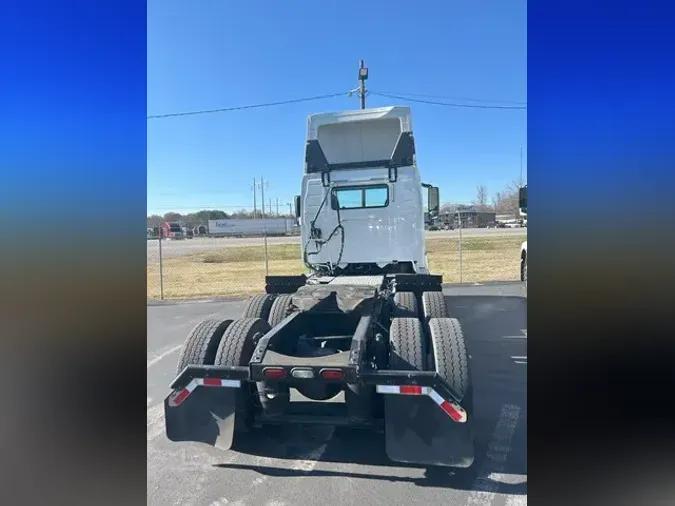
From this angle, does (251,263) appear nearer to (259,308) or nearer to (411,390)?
(259,308)

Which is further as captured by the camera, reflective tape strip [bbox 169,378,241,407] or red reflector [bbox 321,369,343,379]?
reflective tape strip [bbox 169,378,241,407]

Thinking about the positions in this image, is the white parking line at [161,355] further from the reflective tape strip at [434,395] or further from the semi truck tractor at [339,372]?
the reflective tape strip at [434,395]

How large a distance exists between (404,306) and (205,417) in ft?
7.35

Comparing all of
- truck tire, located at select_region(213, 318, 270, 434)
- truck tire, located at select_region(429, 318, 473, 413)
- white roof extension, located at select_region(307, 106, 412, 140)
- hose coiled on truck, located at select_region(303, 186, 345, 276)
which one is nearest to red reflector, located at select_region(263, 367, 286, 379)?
truck tire, located at select_region(213, 318, 270, 434)

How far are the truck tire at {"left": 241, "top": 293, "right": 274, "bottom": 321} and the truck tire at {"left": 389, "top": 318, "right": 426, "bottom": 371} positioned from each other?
2119mm

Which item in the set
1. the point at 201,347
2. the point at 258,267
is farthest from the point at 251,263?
the point at 201,347

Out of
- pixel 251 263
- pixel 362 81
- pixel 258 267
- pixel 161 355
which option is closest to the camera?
pixel 161 355

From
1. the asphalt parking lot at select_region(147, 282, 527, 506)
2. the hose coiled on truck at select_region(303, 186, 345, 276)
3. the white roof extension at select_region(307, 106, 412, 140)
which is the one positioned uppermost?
the white roof extension at select_region(307, 106, 412, 140)

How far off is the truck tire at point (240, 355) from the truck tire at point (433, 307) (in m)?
2.10

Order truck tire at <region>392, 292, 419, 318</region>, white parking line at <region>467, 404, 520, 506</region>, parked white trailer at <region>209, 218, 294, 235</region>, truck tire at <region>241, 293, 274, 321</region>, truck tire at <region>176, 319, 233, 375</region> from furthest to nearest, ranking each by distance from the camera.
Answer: parked white trailer at <region>209, 218, 294, 235</region>
truck tire at <region>241, 293, 274, 321</region>
truck tire at <region>392, 292, 419, 318</region>
truck tire at <region>176, 319, 233, 375</region>
white parking line at <region>467, 404, 520, 506</region>

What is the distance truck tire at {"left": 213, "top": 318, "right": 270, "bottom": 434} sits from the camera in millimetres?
3129

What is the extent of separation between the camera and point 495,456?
3.06 meters

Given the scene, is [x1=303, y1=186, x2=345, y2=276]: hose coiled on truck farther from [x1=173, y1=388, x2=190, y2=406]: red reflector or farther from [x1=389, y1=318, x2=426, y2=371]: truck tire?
[x1=173, y1=388, x2=190, y2=406]: red reflector
